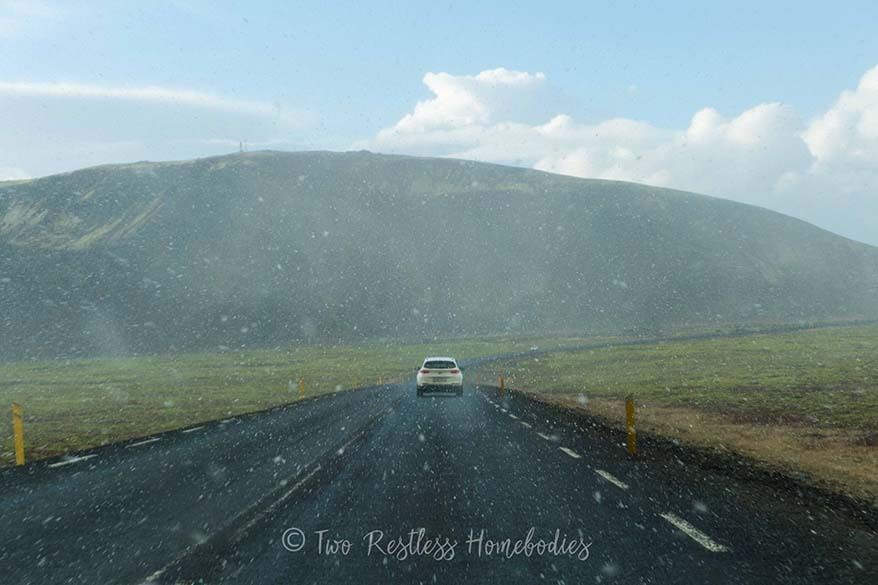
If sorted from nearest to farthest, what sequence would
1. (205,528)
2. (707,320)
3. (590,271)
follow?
(205,528) → (707,320) → (590,271)

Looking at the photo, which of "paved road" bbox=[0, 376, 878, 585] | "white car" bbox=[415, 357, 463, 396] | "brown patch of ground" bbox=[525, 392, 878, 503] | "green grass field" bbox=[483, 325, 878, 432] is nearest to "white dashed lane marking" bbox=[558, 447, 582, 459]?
"paved road" bbox=[0, 376, 878, 585]

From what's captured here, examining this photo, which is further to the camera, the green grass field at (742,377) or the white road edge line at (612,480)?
the green grass field at (742,377)

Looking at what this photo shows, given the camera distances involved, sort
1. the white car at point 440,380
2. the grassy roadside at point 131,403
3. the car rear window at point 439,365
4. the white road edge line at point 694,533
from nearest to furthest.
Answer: the white road edge line at point 694,533, the grassy roadside at point 131,403, the white car at point 440,380, the car rear window at point 439,365

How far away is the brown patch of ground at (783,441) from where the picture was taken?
1073 centimetres

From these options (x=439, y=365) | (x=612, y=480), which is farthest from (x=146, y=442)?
(x=439, y=365)

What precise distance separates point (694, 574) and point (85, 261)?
158 meters

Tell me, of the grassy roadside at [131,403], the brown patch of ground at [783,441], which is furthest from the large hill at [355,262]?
the brown patch of ground at [783,441]

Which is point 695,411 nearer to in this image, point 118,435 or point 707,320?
point 118,435

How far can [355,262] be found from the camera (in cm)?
16512

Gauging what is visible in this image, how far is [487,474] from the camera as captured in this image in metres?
10.2

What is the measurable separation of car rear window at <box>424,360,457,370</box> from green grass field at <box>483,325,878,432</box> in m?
6.22

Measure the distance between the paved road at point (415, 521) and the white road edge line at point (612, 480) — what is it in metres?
0.02

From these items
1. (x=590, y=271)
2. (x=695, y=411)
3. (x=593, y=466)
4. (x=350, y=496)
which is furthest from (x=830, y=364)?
(x=590, y=271)

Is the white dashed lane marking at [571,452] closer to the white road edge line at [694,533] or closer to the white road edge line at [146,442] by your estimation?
the white road edge line at [694,533]
